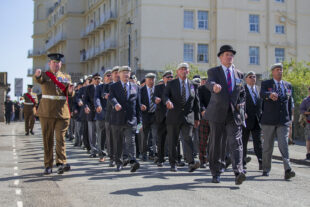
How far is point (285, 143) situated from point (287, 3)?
4134cm

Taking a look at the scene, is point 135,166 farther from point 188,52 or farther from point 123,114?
point 188,52

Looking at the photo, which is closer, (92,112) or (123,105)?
(123,105)

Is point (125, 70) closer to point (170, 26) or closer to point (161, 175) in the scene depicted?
point (161, 175)

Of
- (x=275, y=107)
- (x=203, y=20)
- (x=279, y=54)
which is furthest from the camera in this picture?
(x=279, y=54)

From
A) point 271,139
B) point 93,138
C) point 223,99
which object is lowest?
point 93,138

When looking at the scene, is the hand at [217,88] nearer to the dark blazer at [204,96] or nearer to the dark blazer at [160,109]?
the dark blazer at [204,96]

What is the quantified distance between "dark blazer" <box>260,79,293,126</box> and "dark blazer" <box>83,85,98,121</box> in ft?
17.2

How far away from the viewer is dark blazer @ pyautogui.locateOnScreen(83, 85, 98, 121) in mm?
14117

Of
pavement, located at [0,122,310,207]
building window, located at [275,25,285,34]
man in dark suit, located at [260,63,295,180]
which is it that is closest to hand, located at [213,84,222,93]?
pavement, located at [0,122,310,207]

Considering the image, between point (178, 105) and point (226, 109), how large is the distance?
2.11 m

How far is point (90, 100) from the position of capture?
1440 cm

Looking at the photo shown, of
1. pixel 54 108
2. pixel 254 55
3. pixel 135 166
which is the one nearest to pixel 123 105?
pixel 135 166

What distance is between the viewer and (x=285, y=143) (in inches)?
398

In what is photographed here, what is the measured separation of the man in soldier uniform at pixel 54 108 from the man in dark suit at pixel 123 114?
45.0 inches
